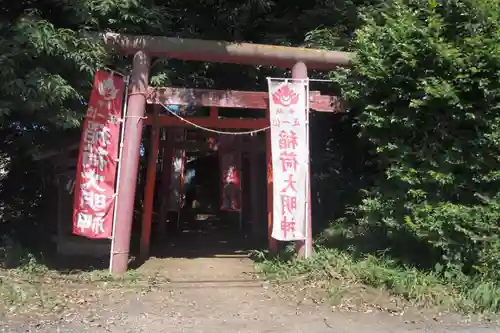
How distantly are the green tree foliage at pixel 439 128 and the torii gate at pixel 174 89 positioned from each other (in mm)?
1177

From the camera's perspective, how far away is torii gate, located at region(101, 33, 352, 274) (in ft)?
26.3

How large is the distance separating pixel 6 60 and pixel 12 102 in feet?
1.98

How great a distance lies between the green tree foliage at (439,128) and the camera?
7027mm

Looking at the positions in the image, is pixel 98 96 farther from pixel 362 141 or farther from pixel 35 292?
pixel 362 141

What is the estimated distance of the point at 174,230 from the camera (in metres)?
16.3

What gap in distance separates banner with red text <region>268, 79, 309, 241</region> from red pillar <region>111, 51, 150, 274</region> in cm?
215

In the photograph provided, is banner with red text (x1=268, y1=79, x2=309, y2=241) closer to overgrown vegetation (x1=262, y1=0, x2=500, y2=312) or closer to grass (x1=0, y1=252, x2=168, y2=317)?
overgrown vegetation (x1=262, y1=0, x2=500, y2=312)

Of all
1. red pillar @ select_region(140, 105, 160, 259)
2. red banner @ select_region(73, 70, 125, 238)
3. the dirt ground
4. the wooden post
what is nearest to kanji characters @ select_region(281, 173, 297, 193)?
the dirt ground

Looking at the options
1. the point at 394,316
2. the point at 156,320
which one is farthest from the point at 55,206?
the point at 394,316

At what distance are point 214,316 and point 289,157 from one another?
Answer: 3.09 metres

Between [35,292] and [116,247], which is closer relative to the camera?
[35,292]

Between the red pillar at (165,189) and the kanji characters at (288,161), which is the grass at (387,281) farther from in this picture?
the red pillar at (165,189)

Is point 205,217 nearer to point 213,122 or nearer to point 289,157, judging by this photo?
point 213,122

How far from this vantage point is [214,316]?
653 cm
